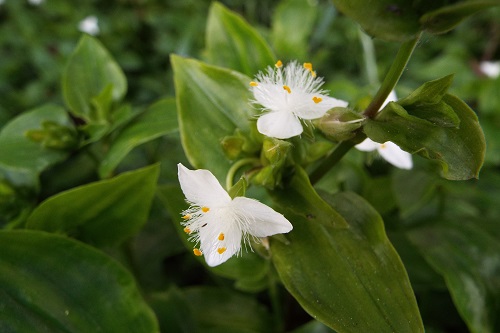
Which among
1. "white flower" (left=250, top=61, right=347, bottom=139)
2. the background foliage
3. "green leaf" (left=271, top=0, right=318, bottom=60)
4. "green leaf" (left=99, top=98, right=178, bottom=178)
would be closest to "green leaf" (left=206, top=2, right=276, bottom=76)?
the background foliage

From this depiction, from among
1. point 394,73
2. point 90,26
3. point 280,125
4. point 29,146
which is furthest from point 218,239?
point 90,26

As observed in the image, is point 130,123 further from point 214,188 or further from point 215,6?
point 214,188

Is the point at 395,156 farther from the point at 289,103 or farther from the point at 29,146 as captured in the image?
the point at 29,146

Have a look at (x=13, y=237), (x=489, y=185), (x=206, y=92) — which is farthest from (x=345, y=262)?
(x=489, y=185)

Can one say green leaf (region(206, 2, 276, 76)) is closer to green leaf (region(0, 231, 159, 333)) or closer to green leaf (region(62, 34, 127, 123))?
green leaf (region(62, 34, 127, 123))

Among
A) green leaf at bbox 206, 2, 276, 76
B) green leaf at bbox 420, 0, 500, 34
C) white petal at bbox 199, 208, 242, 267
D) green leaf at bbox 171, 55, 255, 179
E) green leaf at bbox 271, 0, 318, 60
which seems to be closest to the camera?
green leaf at bbox 420, 0, 500, 34

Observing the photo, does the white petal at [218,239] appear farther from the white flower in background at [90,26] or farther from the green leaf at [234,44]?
the white flower in background at [90,26]
